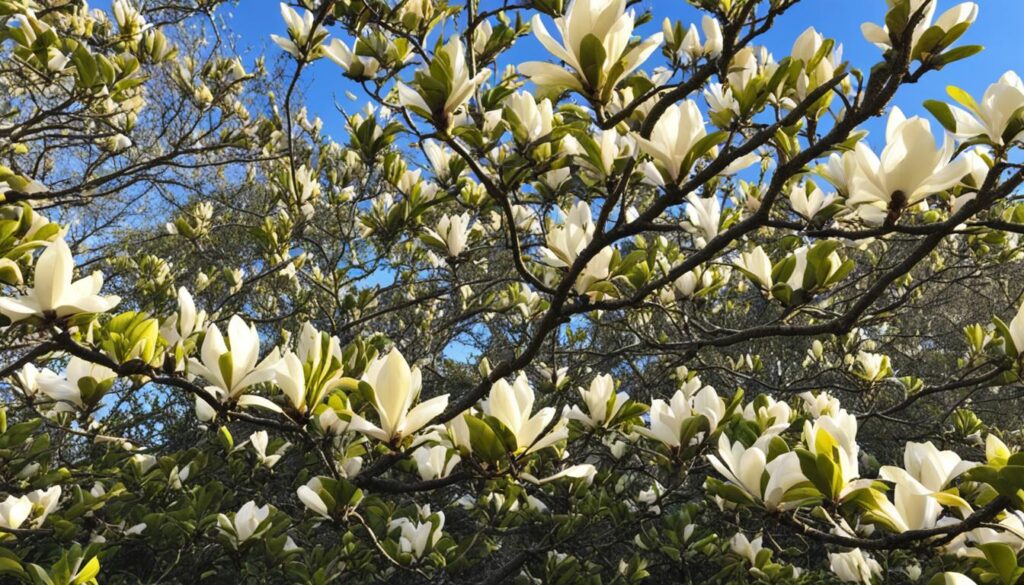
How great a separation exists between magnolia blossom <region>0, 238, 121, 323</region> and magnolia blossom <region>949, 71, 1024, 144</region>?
1.34 m

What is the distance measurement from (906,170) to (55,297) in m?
1.26

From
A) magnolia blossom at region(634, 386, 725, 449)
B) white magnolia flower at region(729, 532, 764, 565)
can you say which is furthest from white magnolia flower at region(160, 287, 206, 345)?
white magnolia flower at region(729, 532, 764, 565)

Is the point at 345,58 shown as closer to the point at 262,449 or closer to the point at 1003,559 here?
the point at 262,449

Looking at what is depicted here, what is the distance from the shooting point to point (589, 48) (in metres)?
0.87

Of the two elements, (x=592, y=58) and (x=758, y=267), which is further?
(x=758, y=267)

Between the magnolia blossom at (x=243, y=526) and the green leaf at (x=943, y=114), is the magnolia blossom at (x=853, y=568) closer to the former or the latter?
the green leaf at (x=943, y=114)

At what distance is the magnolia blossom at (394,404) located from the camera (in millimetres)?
949

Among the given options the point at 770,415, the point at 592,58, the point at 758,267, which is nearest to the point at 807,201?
the point at 758,267

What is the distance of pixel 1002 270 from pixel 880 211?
4.07m

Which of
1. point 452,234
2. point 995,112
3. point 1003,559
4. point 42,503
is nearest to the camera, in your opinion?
point 1003,559

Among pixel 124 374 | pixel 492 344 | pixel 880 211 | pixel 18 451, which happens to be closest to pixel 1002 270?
pixel 492 344

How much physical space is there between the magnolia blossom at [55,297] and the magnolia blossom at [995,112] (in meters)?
1.34

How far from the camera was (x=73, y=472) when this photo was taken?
6.38 ft

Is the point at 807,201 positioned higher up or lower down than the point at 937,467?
higher up
